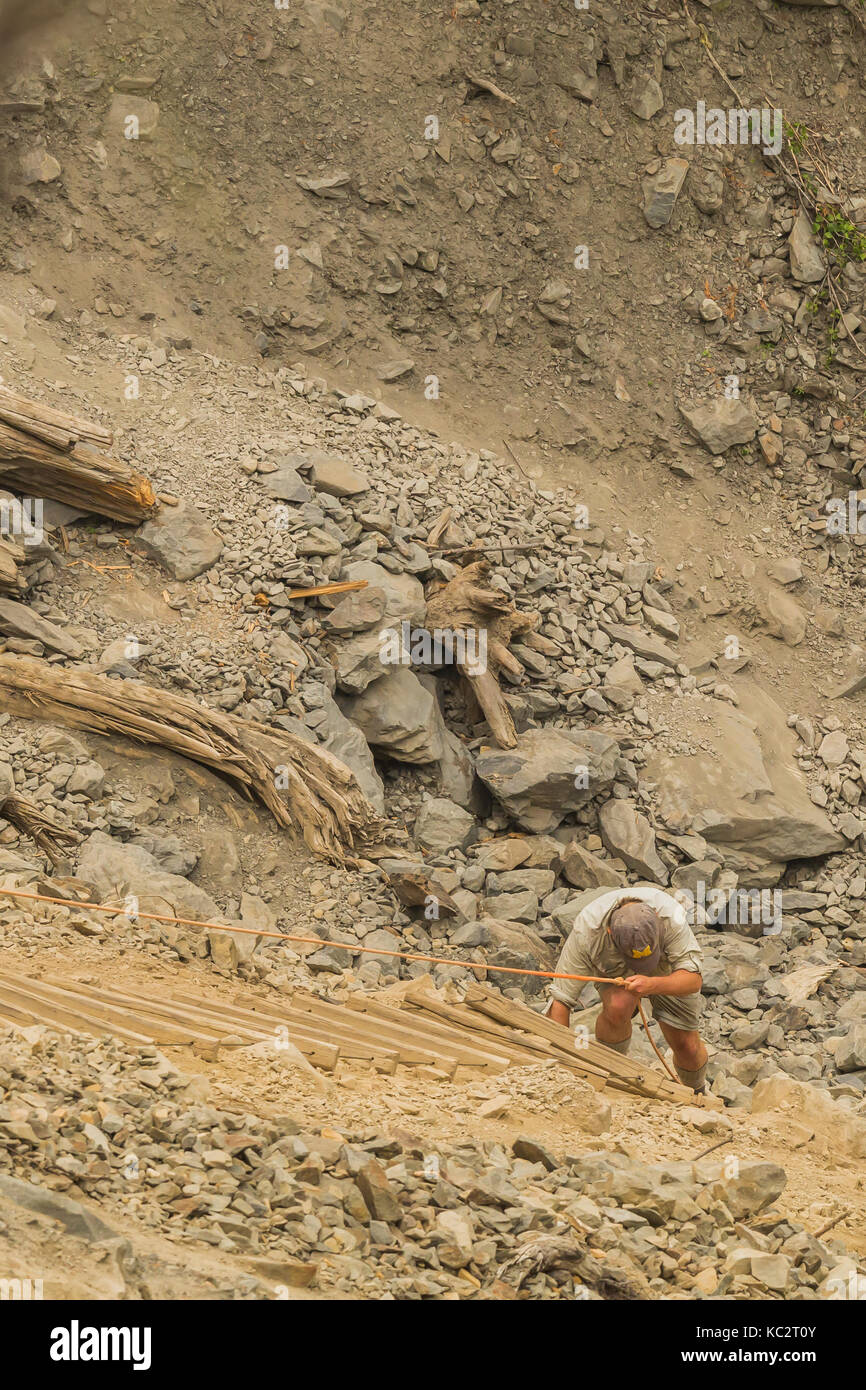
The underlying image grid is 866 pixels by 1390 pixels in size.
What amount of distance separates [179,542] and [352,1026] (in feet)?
13.1

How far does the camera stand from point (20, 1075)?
3283mm

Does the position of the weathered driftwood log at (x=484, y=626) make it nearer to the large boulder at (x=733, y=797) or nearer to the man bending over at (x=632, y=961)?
the large boulder at (x=733, y=797)

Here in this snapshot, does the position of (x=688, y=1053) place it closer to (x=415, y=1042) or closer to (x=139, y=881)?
(x=415, y=1042)

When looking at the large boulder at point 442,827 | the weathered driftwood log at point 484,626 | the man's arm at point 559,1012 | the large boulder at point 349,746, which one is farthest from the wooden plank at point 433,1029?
the weathered driftwood log at point 484,626

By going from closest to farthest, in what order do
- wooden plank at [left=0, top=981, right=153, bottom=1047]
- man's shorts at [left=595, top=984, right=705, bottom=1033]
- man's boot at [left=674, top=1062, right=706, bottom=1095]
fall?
wooden plank at [left=0, top=981, right=153, bottom=1047] < man's shorts at [left=595, top=984, right=705, bottom=1033] < man's boot at [left=674, top=1062, right=706, bottom=1095]

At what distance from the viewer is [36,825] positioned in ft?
19.2

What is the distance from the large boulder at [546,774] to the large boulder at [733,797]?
64 centimetres

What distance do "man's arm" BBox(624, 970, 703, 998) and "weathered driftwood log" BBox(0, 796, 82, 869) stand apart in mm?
2898

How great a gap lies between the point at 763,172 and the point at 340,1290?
11.1 metres

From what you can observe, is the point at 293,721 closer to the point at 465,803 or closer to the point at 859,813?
the point at 465,803

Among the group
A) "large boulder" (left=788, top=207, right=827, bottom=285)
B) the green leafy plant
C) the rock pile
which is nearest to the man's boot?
the rock pile

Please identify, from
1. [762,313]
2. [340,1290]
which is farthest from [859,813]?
[340,1290]

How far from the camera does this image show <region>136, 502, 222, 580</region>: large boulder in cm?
755

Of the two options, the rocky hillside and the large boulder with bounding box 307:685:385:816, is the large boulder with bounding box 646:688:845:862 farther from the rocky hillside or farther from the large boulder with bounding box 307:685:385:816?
the large boulder with bounding box 307:685:385:816
